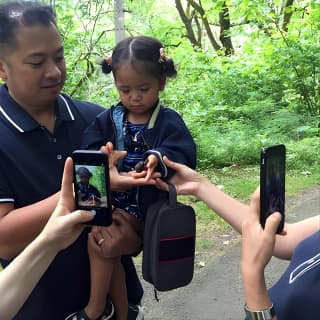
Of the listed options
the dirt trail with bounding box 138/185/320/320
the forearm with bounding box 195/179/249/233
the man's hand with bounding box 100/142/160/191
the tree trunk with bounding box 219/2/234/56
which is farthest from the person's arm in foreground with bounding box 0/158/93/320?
the tree trunk with bounding box 219/2/234/56

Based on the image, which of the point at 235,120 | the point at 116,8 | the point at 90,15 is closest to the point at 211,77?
the point at 235,120

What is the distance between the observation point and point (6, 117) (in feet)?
5.65

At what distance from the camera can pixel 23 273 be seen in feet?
4.28

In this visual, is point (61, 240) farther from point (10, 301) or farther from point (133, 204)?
point (133, 204)

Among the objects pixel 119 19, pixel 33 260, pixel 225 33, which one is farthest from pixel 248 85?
pixel 33 260

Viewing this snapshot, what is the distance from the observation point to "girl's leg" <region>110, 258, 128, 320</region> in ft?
6.38

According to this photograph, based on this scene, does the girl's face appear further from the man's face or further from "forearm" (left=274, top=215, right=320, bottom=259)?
"forearm" (left=274, top=215, right=320, bottom=259)

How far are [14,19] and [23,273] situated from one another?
3.09 feet

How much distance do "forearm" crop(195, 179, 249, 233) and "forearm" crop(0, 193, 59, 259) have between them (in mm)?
669

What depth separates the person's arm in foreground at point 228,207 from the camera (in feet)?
5.91

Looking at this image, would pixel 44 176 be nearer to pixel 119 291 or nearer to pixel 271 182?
pixel 119 291

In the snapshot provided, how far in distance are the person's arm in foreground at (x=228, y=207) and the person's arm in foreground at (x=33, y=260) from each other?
21.7 inches

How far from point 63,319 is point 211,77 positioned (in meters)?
8.68

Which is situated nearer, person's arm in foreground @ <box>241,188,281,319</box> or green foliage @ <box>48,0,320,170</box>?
person's arm in foreground @ <box>241,188,281,319</box>
